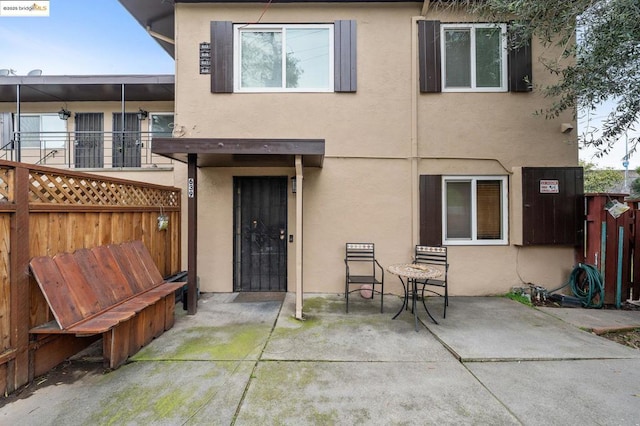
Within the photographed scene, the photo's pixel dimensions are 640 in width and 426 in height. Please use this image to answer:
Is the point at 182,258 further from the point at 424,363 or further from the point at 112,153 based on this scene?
the point at 112,153

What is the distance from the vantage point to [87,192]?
11.1 ft

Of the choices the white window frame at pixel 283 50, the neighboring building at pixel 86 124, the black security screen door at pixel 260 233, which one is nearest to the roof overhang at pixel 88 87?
the neighboring building at pixel 86 124

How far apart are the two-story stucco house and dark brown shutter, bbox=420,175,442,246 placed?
26mm

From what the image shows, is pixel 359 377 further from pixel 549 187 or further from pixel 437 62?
pixel 437 62

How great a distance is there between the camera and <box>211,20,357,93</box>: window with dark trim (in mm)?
5289

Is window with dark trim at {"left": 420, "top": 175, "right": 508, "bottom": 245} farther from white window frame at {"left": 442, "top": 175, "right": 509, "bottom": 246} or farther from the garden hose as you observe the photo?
the garden hose

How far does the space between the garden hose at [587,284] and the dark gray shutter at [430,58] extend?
412cm

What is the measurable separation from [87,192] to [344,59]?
4.66 meters

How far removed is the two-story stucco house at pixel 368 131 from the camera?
529 cm

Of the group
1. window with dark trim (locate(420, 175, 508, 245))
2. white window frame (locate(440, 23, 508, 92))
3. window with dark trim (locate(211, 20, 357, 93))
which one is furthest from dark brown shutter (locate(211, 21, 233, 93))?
window with dark trim (locate(420, 175, 508, 245))

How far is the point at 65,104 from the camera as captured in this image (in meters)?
8.41

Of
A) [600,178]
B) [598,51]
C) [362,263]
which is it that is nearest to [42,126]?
[362,263]

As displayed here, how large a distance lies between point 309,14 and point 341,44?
867mm

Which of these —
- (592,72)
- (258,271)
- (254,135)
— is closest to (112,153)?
(254,135)
